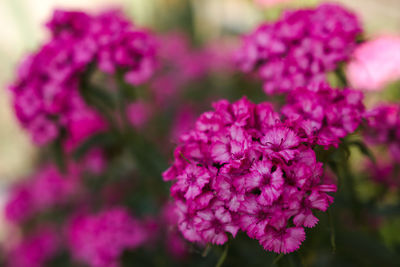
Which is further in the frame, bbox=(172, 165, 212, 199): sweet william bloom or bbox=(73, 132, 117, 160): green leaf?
bbox=(73, 132, 117, 160): green leaf

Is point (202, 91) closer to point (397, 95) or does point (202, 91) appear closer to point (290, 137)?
point (397, 95)

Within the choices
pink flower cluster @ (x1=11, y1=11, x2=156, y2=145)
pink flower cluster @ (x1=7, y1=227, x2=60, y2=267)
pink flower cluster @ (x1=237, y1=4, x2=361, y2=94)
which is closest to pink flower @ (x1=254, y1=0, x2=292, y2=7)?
pink flower cluster @ (x1=237, y1=4, x2=361, y2=94)

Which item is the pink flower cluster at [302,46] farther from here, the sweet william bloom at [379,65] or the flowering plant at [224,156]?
the sweet william bloom at [379,65]

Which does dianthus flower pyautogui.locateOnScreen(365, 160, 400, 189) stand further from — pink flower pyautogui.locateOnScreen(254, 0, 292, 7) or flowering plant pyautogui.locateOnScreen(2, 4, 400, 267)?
pink flower pyautogui.locateOnScreen(254, 0, 292, 7)

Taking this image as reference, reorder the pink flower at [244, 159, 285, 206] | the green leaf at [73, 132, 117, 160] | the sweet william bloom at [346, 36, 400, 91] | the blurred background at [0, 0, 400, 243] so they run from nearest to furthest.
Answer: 1. the pink flower at [244, 159, 285, 206]
2. the green leaf at [73, 132, 117, 160]
3. the sweet william bloom at [346, 36, 400, 91]
4. the blurred background at [0, 0, 400, 243]

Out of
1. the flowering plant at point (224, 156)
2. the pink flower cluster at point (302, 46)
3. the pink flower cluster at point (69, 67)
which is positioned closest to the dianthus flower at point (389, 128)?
the flowering plant at point (224, 156)

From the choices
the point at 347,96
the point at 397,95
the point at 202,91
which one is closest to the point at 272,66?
the point at 347,96
